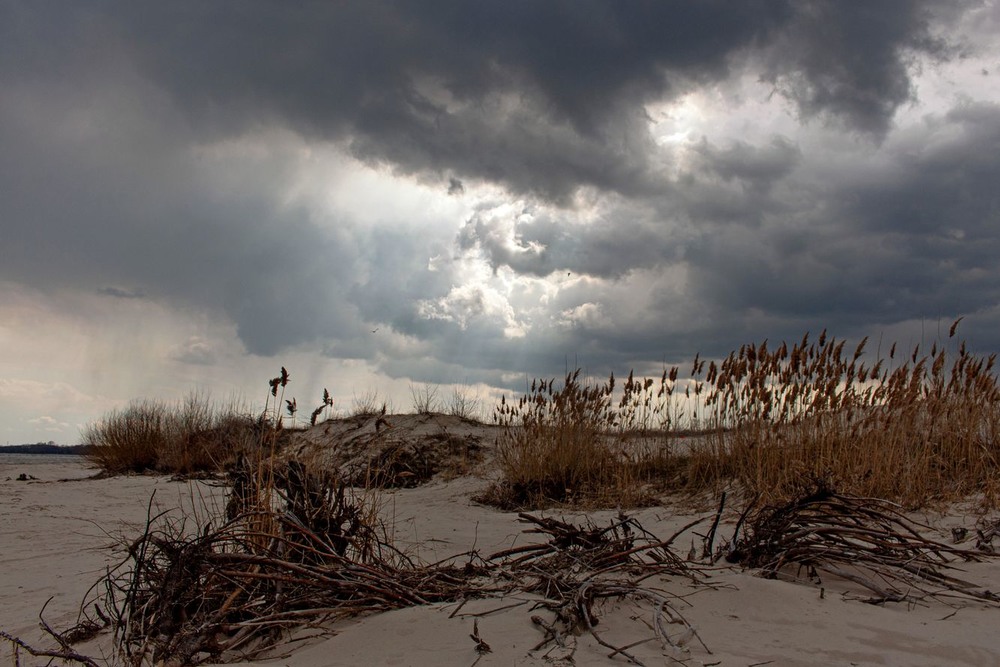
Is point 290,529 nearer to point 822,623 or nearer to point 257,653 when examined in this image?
point 257,653

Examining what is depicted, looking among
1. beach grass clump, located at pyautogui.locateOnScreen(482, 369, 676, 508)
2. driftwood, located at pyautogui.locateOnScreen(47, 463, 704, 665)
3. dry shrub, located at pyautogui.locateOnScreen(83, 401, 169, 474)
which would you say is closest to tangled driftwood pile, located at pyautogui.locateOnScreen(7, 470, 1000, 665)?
driftwood, located at pyautogui.locateOnScreen(47, 463, 704, 665)

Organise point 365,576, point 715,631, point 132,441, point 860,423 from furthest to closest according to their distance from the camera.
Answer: point 132,441
point 860,423
point 365,576
point 715,631

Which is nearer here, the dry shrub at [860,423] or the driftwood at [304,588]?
the driftwood at [304,588]

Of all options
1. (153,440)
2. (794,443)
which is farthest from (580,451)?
(153,440)

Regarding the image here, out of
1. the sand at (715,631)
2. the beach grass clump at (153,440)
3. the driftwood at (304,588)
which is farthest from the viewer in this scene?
the beach grass clump at (153,440)

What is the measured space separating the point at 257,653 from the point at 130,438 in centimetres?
1372

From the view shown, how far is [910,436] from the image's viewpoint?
6.57 m

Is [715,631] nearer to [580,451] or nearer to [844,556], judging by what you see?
[844,556]

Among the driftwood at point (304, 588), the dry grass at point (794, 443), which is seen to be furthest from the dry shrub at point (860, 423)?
the driftwood at point (304, 588)

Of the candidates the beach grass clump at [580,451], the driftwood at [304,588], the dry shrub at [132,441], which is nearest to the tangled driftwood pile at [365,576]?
the driftwood at [304,588]

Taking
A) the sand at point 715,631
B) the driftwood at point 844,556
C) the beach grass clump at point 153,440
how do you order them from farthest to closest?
1. the beach grass clump at point 153,440
2. the driftwood at point 844,556
3. the sand at point 715,631

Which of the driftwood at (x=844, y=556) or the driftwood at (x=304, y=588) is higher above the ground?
the driftwood at (x=844, y=556)

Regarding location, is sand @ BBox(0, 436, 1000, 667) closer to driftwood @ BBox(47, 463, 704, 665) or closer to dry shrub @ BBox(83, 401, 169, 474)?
driftwood @ BBox(47, 463, 704, 665)

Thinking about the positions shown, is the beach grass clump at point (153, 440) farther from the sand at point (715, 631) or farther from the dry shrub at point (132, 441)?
the sand at point (715, 631)
